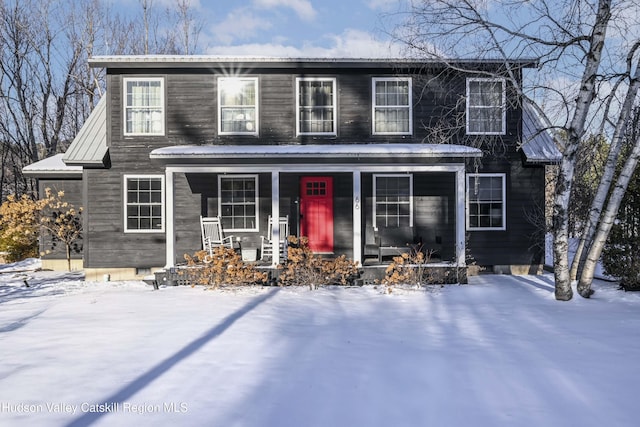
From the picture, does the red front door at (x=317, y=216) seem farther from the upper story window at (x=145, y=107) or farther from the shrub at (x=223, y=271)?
the upper story window at (x=145, y=107)

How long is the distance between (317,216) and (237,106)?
12.2ft

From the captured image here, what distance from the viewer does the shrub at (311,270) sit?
10.00 metres

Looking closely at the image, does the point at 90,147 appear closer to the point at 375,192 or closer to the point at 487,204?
the point at 375,192

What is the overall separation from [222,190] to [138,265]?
10.1ft

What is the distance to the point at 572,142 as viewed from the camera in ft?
26.3

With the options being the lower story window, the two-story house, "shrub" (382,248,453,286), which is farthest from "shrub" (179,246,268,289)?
"shrub" (382,248,453,286)

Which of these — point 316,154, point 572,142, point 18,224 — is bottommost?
point 18,224

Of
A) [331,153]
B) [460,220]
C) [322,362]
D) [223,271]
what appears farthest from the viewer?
[460,220]

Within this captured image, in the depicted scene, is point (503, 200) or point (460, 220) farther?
point (503, 200)

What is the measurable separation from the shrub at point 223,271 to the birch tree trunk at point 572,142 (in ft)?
19.8

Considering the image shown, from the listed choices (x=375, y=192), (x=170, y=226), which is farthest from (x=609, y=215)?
(x=170, y=226)

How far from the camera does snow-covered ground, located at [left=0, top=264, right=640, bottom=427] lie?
3836mm

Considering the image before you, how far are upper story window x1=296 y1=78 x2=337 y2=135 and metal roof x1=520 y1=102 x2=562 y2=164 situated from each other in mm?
5118

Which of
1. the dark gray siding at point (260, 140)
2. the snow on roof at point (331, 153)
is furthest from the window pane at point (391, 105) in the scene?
the snow on roof at point (331, 153)
